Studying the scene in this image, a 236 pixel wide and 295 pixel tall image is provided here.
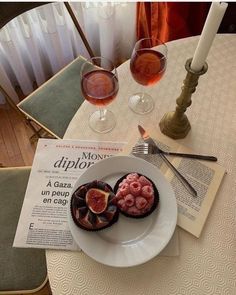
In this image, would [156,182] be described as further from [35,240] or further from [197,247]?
[35,240]

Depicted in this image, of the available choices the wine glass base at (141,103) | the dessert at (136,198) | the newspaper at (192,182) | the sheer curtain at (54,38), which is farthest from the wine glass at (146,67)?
the sheer curtain at (54,38)

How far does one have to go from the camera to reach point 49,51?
1573mm

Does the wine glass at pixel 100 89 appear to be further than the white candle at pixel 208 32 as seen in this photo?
Yes

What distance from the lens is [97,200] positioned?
2.15 feet

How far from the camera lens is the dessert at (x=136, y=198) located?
0.66m

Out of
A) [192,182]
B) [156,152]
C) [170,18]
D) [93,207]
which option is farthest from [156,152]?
[170,18]

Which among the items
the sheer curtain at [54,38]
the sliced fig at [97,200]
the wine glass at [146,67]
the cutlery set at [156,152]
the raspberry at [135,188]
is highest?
the wine glass at [146,67]

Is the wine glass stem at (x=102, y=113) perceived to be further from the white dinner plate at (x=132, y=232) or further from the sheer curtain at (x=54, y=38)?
the sheer curtain at (x=54, y=38)

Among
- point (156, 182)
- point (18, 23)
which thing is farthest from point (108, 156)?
point (18, 23)

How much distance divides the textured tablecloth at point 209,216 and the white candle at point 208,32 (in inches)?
8.8

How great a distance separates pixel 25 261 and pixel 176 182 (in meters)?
0.46

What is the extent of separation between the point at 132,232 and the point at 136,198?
7 cm

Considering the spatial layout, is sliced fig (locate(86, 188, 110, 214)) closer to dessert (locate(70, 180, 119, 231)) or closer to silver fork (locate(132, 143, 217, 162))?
dessert (locate(70, 180, 119, 231))

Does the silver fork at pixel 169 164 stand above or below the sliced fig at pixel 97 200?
below
